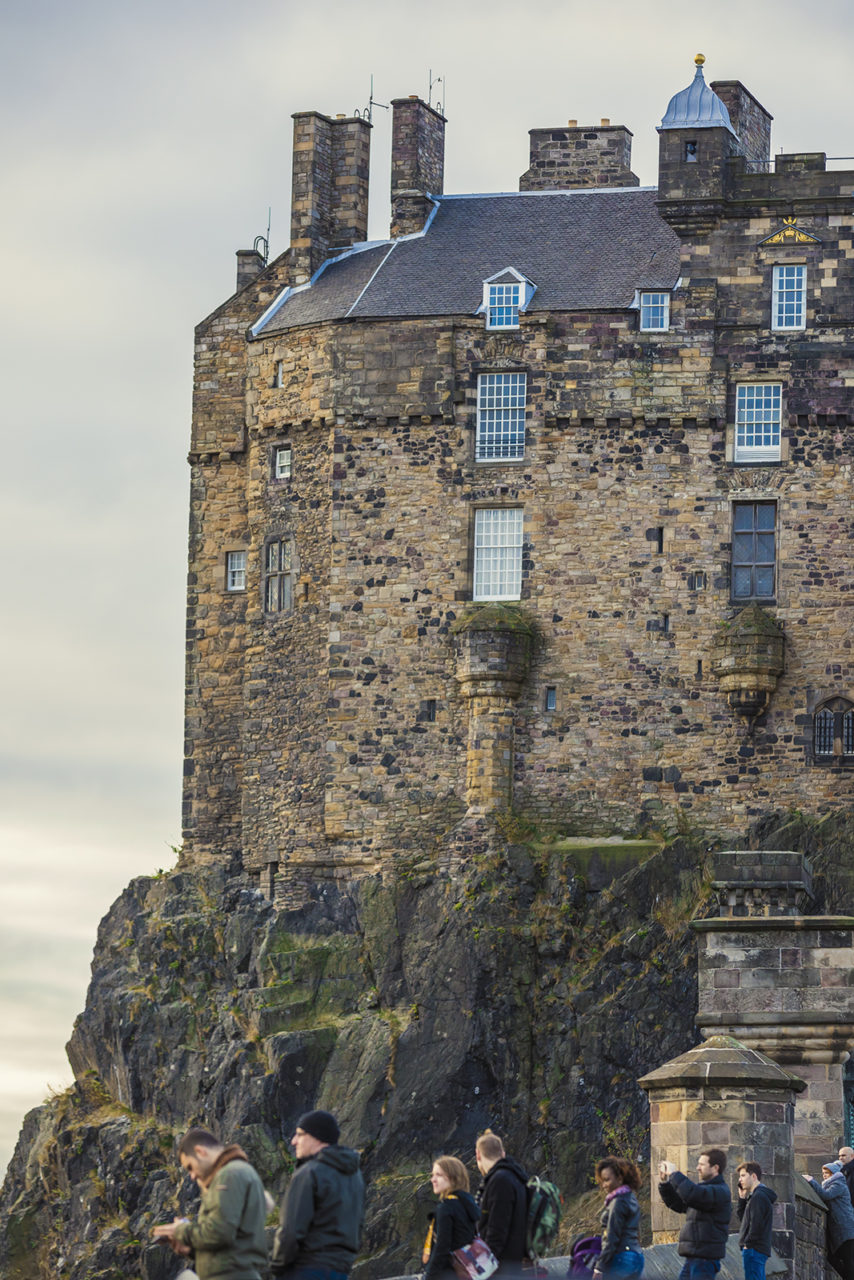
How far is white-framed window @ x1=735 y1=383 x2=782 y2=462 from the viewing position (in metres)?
44.0

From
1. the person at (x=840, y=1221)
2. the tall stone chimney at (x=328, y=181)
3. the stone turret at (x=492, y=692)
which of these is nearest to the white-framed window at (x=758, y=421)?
the stone turret at (x=492, y=692)

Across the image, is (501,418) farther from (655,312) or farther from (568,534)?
(655,312)

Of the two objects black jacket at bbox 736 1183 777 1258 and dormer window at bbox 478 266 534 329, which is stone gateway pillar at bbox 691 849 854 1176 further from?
dormer window at bbox 478 266 534 329

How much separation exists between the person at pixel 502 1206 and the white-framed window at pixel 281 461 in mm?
29952

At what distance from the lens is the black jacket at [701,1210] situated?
18297mm

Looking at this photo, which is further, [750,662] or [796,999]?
[750,662]

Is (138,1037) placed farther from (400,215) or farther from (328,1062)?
(400,215)

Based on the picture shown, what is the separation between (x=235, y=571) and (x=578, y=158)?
10119 mm

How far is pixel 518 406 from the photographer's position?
146ft

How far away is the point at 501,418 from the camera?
4456 cm

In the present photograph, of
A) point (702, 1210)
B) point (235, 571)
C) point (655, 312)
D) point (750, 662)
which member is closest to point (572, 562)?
A: point (750, 662)

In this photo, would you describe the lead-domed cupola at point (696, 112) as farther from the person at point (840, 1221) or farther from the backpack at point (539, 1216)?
the backpack at point (539, 1216)

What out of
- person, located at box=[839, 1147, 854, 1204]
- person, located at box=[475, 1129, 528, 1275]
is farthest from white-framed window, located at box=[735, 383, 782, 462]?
person, located at box=[475, 1129, 528, 1275]

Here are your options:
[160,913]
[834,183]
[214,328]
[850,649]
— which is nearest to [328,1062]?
[160,913]
